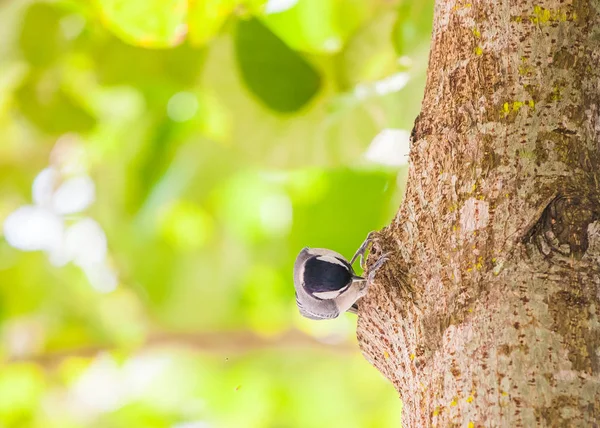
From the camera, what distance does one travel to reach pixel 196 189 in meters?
2.17

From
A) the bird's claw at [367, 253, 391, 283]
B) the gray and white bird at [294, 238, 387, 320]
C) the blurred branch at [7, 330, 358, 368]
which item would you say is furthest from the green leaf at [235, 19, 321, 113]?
the blurred branch at [7, 330, 358, 368]

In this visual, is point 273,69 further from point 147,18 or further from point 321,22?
point 147,18

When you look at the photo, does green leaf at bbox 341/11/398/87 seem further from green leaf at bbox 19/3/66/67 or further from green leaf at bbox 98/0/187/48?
green leaf at bbox 19/3/66/67

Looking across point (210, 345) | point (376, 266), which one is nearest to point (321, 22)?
point (376, 266)

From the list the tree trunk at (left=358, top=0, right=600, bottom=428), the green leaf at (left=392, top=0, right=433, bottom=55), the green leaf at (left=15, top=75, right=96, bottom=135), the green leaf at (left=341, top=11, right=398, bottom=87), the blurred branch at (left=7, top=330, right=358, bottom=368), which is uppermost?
the green leaf at (left=15, top=75, right=96, bottom=135)

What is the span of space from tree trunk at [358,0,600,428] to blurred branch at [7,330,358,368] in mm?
2241

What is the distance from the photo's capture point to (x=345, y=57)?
5.36ft

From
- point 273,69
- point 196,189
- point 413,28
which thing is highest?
point 196,189

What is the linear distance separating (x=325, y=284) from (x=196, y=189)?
51.8 inches

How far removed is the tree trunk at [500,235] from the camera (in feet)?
2.16

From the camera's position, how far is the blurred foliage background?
1.64m

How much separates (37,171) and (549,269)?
7.98 ft

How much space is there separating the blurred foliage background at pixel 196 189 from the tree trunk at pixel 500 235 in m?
0.67

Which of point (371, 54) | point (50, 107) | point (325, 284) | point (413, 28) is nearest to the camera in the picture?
point (325, 284)
